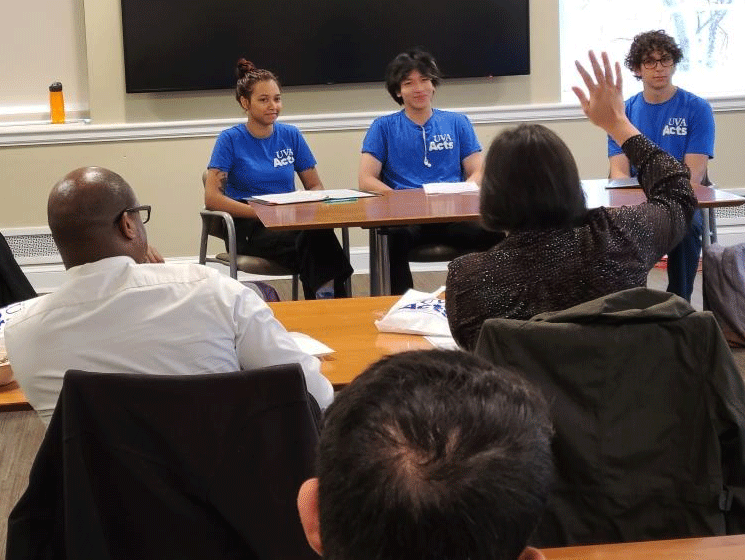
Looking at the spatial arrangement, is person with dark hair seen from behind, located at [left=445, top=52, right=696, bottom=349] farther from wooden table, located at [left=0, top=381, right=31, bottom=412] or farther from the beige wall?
the beige wall

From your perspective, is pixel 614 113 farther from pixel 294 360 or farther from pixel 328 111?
pixel 328 111

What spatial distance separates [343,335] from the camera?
2543 mm

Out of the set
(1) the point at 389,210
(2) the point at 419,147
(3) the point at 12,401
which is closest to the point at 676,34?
(2) the point at 419,147

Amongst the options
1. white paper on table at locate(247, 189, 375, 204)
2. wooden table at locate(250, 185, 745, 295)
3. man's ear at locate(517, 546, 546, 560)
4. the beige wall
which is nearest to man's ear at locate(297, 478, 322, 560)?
man's ear at locate(517, 546, 546, 560)

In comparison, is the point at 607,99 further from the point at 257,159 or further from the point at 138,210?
the point at 257,159

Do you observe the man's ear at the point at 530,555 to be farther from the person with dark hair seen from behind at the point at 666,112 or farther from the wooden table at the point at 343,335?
the person with dark hair seen from behind at the point at 666,112

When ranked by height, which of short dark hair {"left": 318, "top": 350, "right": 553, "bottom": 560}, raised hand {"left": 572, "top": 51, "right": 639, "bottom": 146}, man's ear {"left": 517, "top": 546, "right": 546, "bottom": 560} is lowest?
man's ear {"left": 517, "top": 546, "right": 546, "bottom": 560}

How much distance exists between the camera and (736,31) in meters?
6.81

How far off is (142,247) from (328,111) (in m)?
4.41

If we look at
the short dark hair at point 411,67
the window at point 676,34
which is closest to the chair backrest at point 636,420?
the short dark hair at point 411,67

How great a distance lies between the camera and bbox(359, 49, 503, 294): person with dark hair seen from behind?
5.00 m

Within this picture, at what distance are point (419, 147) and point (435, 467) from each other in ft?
14.7

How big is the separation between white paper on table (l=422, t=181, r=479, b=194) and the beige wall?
1748 mm

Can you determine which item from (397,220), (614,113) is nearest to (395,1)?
(397,220)
